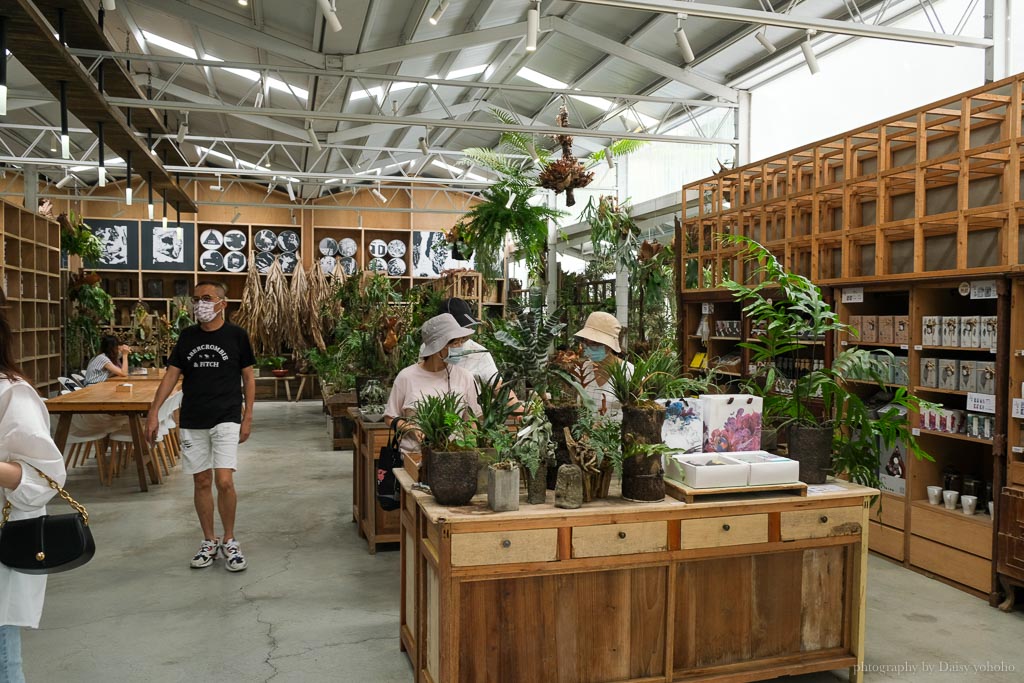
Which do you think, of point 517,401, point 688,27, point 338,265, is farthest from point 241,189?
point 517,401

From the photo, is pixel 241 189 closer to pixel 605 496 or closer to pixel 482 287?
pixel 482 287

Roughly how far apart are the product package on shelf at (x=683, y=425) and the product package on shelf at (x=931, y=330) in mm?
2387

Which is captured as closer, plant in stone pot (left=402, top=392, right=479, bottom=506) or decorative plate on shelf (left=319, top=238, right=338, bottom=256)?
plant in stone pot (left=402, top=392, right=479, bottom=506)

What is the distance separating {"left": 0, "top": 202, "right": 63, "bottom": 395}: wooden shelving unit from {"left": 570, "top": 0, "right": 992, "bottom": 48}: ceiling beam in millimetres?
7393

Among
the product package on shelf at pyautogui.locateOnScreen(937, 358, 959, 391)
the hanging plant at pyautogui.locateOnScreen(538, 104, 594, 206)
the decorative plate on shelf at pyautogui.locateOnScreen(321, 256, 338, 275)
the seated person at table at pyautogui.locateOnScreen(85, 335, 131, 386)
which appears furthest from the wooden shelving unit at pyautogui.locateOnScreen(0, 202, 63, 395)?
the product package on shelf at pyautogui.locateOnScreen(937, 358, 959, 391)

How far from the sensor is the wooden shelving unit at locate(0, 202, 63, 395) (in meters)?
9.13

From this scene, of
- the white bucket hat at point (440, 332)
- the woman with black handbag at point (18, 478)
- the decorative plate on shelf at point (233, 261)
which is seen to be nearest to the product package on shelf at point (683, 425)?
the white bucket hat at point (440, 332)

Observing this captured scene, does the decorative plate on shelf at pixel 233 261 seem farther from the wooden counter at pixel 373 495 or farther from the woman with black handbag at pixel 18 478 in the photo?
the woman with black handbag at pixel 18 478

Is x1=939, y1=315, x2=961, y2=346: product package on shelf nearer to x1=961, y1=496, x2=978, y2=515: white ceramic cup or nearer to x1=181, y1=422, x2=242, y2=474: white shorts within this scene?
x1=961, y1=496, x2=978, y2=515: white ceramic cup

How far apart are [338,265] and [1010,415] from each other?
494 inches

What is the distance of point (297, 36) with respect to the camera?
8195mm

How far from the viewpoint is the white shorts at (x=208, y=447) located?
468 cm

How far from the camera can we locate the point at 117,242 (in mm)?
15672

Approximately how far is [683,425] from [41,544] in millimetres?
2315
